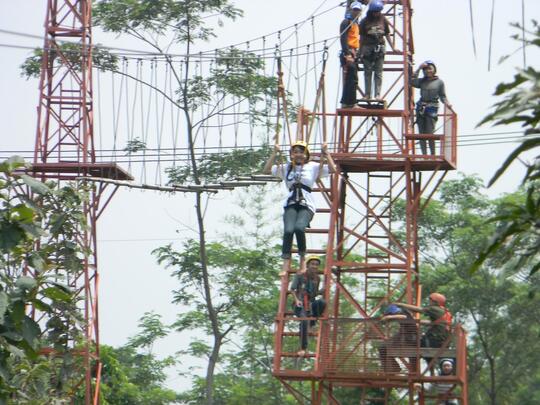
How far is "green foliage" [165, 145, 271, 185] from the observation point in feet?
157

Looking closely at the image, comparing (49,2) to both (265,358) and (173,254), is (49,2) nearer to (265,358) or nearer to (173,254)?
(173,254)

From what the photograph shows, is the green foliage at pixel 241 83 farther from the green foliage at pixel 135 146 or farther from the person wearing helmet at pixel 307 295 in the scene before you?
the person wearing helmet at pixel 307 295

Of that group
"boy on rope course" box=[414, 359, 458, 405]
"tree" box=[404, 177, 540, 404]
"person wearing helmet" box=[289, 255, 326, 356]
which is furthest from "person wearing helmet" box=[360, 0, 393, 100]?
"tree" box=[404, 177, 540, 404]

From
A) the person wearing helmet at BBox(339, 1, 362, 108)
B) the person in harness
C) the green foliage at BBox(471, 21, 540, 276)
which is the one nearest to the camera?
the green foliage at BBox(471, 21, 540, 276)

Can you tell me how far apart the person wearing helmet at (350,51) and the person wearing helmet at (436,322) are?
3680mm

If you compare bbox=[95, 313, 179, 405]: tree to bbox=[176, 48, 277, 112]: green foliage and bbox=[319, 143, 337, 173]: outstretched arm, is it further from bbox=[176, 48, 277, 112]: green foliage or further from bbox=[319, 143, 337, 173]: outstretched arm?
bbox=[319, 143, 337, 173]: outstretched arm

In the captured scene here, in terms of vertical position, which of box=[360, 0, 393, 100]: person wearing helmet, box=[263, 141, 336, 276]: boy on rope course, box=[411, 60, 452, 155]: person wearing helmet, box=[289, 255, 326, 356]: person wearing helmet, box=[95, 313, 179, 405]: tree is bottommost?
box=[95, 313, 179, 405]: tree

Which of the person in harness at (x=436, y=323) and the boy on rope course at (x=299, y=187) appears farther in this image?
the person in harness at (x=436, y=323)

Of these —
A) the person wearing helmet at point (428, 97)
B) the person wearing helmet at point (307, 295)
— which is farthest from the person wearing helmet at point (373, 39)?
the person wearing helmet at point (307, 295)

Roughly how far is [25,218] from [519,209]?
169 inches

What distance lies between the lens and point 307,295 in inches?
920

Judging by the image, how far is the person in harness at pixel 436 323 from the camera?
77.5 ft

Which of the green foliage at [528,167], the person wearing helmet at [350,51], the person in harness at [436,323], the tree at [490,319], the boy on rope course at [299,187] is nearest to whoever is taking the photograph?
the green foliage at [528,167]

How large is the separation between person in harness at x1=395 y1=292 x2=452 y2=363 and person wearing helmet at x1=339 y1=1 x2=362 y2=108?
3649 mm
